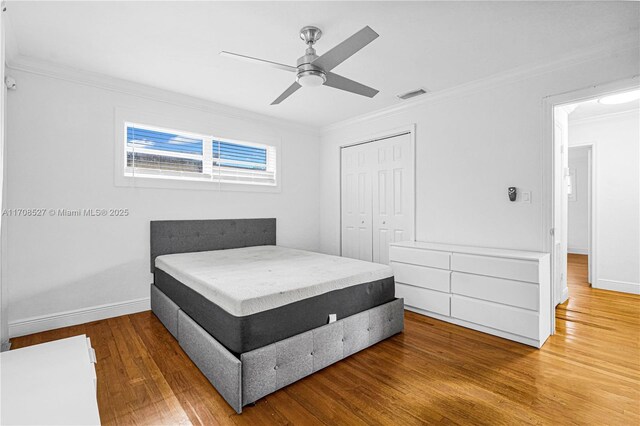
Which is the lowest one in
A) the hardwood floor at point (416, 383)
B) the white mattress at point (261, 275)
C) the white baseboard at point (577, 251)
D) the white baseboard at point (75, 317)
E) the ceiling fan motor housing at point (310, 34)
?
the hardwood floor at point (416, 383)

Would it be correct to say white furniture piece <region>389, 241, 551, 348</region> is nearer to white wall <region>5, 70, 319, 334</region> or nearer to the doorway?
white wall <region>5, 70, 319, 334</region>

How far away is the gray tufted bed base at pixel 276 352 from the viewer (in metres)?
1.72

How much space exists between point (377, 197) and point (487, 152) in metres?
1.52

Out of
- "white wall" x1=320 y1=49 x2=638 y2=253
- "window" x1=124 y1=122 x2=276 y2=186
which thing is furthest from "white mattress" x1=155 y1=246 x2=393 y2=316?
"white wall" x1=320 y1=49 x2=638 y2=253

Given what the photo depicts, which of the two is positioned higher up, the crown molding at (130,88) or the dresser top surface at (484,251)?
the crown molding at (130,88)

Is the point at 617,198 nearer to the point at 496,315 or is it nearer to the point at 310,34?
A: the point at 496,315

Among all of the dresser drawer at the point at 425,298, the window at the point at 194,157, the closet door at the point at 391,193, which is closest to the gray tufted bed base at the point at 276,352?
the dresser drawer at the point at 425,298

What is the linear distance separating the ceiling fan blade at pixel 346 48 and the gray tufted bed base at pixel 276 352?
1.79m

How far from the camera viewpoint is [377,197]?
4312 millimetres

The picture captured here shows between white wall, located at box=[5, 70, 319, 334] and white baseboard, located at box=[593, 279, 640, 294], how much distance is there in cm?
543

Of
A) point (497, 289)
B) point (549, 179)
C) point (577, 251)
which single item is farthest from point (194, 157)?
point (577, 251)

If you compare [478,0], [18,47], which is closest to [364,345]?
[478,0]

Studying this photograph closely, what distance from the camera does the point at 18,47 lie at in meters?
2.52

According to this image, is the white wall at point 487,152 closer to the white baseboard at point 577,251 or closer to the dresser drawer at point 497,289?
the dresser drawer at point 497,289
